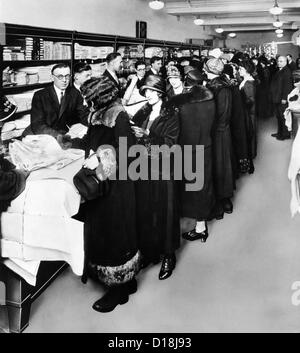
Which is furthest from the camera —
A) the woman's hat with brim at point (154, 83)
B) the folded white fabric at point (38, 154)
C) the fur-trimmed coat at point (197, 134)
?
the fur-trimmed coat at point (197, 134)

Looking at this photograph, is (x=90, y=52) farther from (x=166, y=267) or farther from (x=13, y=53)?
(x=166, y=267)

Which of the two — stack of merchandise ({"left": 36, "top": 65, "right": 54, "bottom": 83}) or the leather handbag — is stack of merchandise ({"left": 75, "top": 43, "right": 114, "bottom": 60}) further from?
the leather handbag

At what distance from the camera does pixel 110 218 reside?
2309 millimetres

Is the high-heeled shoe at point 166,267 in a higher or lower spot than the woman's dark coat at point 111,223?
lower

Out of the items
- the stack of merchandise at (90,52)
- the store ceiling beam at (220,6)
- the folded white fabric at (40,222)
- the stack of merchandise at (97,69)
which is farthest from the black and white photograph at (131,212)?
the store ceiling beam at (220,6)

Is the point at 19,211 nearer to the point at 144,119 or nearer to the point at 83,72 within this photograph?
the point at 144,119

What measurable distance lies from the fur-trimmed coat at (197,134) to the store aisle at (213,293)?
1.00 feet

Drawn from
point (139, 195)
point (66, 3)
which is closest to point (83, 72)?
point (66, 3)

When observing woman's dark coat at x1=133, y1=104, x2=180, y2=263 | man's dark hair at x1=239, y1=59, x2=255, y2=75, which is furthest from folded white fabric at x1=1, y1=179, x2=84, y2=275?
man's dark hair at x1=239, y1=59, x2=255, y2=75

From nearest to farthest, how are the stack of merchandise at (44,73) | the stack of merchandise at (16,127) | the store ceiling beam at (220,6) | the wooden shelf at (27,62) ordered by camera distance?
the stack of merchandise at (16,127), the wooden shelf at (27,62), the stack of merchandise at (44,73), the store ceiling beam at (220,6)

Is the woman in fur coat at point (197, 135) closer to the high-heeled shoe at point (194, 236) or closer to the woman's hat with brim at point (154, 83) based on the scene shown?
the high-heeled shoe at point (194, 236)

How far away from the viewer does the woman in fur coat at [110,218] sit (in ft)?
7.03

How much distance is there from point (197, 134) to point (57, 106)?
119 centimetres

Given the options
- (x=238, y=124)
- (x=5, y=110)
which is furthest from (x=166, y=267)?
(x=238, y=124)
